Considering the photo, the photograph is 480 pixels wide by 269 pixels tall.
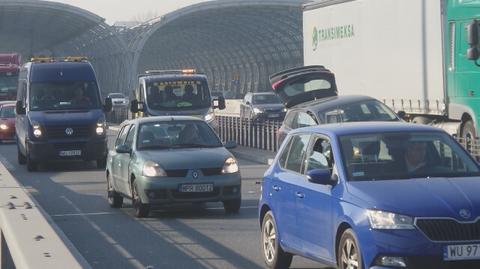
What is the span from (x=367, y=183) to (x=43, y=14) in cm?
7081

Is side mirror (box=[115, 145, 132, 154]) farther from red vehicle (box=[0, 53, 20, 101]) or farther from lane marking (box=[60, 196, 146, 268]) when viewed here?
red vehicle (box=[0, 53, 20, 101])

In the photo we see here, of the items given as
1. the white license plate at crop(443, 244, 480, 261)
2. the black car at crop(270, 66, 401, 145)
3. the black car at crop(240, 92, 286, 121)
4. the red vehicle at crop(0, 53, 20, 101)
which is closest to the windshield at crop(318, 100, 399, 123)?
the black car at crop(270, 66, 401, 145)

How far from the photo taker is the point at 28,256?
6.50 metres

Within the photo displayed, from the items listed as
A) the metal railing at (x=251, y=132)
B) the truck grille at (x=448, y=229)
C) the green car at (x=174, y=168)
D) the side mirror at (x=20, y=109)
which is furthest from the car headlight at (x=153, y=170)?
the metal railing at (x=251, y=132)

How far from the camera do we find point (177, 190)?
16.4 meters

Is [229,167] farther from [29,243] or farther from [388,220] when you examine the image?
[29,243]

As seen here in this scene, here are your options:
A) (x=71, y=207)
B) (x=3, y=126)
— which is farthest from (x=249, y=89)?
(x=71, y=207)

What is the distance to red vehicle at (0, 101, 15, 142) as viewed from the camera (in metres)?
43.8

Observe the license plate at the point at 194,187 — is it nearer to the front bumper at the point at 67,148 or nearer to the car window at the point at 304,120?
the car window at the point at 304,120

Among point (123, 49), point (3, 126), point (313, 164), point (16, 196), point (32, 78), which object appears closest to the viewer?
point (313, 164)

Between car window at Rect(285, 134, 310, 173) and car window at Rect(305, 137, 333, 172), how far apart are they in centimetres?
18

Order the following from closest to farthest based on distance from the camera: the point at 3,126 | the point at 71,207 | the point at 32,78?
the point at 71,207 → the point at 32,78 → the point at 3,126

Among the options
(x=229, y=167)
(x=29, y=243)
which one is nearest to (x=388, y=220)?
(x=29, y=243)

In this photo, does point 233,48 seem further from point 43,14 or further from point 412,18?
point 412,18
